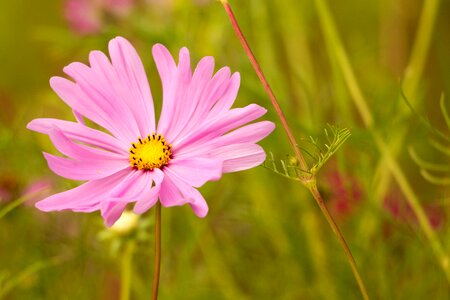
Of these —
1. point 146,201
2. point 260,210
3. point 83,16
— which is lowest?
point 146,201

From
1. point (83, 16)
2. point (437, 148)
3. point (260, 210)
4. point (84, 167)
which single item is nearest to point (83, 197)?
point (84, 167)

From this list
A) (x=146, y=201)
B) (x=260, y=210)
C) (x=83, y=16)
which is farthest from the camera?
(x=83, y=16)

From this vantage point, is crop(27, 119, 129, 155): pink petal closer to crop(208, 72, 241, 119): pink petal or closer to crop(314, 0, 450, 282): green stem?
crop(208, 72, 241, 119): pink petal

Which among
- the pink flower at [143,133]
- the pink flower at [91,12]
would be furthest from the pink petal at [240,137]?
the pink flower at [91,12]

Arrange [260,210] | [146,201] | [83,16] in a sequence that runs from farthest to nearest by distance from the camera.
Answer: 1. [83,16]
2. [260,210]
3. [146,201]

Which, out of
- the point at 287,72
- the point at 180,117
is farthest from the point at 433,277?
the point at 287,72

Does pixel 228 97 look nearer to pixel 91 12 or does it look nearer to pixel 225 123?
pixel 225 123

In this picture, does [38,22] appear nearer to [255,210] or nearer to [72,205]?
[255,210]

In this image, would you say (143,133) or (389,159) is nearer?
(143,133)

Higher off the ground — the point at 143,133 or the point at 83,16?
the point at 83,16
